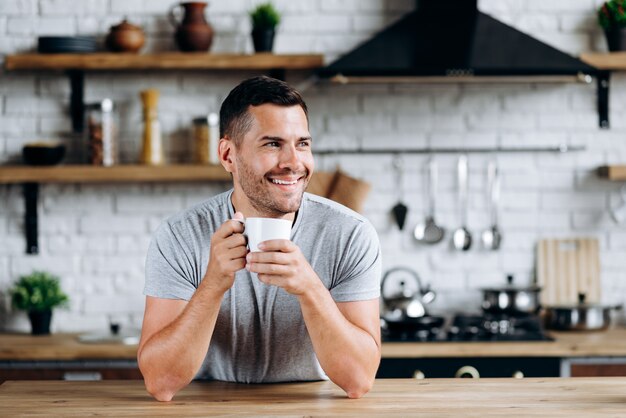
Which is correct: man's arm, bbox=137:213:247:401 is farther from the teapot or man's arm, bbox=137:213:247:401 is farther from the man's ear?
the teapot

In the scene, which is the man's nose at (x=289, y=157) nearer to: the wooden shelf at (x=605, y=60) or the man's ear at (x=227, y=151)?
the man's ear at (x=227, y=151)

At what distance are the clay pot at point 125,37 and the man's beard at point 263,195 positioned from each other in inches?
76.2

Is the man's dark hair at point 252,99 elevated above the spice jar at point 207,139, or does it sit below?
below

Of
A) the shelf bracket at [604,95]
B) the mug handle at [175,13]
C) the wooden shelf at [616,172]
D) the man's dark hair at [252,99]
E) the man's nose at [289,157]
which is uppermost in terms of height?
the mug handle at [175,13]

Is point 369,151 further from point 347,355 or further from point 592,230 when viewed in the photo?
point 347,355

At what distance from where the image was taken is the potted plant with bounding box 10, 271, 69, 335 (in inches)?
150

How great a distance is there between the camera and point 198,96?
401 cm

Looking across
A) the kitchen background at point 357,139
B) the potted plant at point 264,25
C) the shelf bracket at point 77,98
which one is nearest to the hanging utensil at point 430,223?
the kitchen background at point 357,139

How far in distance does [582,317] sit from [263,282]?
7.23 feet

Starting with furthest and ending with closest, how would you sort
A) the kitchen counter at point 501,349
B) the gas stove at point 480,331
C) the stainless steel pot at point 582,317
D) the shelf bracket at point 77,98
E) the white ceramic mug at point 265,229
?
the shelf bracket at point 77,98
the stainless steel pot at point 582,317
the gas stove at point 480,331
the kitchen counter at point 501,349
the white ceramic mug at point 265,229

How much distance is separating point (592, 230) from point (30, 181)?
2451 millimetres

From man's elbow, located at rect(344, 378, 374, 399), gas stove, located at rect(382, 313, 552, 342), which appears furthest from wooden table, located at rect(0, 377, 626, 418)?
gas stove, located at rect(382, 313, 552, 342)

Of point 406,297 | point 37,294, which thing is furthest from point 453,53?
point 37,294

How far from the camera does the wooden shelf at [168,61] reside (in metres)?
3.76
